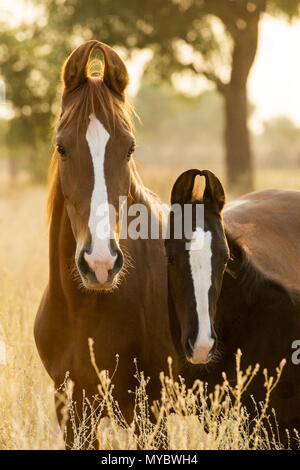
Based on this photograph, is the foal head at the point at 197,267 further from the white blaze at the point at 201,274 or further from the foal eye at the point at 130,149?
the foal eye at the point at 130,149

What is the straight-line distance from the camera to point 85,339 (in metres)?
2.81

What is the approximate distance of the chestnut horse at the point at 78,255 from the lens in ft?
8.58

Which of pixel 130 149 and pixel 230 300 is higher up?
pixel 130 149

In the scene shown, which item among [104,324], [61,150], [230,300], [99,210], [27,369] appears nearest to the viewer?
[99,210]

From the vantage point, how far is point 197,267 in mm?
2541

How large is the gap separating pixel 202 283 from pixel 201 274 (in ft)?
0.14

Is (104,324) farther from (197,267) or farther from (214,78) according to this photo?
(214,78)

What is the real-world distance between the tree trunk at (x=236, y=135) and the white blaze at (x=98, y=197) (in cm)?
1211

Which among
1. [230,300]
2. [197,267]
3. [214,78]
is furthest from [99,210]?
[214,78]

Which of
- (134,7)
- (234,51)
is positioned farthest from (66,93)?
(234,51)

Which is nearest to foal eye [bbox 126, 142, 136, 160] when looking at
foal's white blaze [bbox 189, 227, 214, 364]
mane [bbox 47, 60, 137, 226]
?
mane [bbox 47, 60, 137, 226]

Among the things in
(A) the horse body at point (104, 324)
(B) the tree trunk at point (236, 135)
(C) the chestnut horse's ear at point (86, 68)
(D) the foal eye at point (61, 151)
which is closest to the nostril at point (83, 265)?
(A) the horse body at point (104, 324)

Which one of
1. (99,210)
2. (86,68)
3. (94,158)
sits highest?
(86,68)

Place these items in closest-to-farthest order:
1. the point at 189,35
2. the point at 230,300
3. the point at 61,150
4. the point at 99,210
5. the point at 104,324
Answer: the point at 99,210 → the point at 61,150 → the point at 104,324 → the point at 230,300 → the point at 189,35
